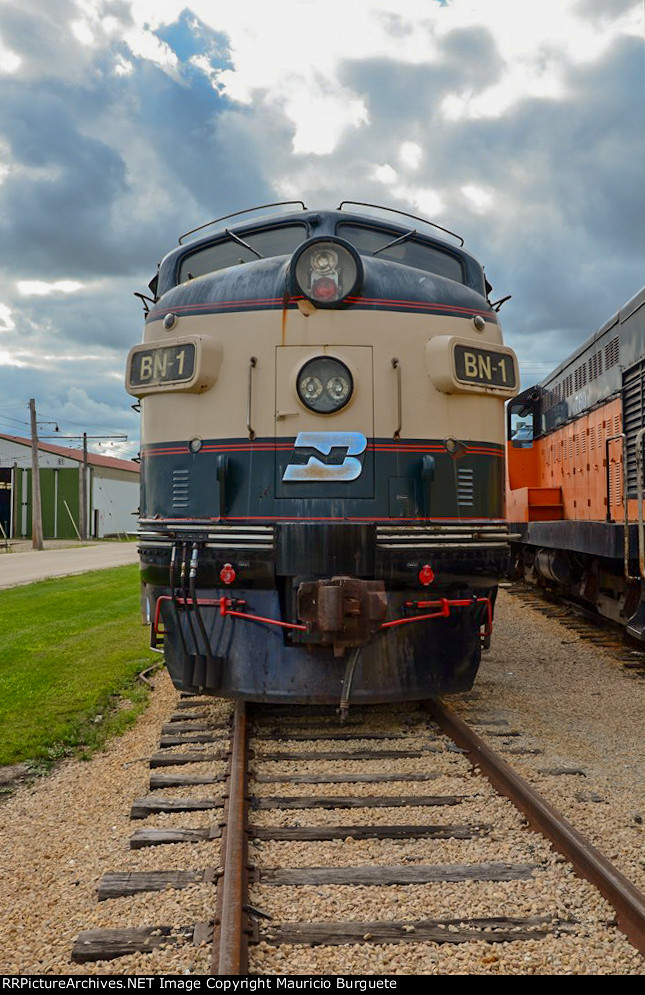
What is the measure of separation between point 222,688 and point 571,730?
102 inches

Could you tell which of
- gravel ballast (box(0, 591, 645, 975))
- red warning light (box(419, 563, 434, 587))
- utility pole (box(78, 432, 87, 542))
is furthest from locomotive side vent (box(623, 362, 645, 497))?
utility pole (box(78, 432, 87, 542))

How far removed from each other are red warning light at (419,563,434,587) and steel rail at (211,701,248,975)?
1.56 metres

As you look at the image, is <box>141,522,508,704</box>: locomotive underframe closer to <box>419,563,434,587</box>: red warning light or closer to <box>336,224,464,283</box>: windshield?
<box>419,563,434,587</box>: red warning light

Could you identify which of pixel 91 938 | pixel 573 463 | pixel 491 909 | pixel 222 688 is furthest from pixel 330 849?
pixel 573 463

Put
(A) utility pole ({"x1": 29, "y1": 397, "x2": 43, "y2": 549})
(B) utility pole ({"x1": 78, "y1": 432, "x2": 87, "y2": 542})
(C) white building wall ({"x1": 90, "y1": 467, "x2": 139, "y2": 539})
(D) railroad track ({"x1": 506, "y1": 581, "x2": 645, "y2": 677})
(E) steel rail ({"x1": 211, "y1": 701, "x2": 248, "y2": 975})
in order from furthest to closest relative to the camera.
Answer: (C) white building wall ({"x1": 90, "y1": 467, "x2": 139, "y2": 539}) < (B) utility pole ({"x1": 78, "y1": 432, "x2": 87, "y2": 542}) < (A) utility pole ({"x1": 29, "y1": 397, "x2": 43, "y2": 549}) < (D) railroad track ({"x1": 506, "y1": 581, "x2": 645, "y2": 677}) < (E) steel rail ({"x1": 211, "y1": 701, "x2": 248, "y2": 975})

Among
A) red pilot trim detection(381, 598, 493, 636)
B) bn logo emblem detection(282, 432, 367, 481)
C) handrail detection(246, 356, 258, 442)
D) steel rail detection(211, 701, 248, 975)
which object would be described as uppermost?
handrail detection(246, 356, 258, 442)

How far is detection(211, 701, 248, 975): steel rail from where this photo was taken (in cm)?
258

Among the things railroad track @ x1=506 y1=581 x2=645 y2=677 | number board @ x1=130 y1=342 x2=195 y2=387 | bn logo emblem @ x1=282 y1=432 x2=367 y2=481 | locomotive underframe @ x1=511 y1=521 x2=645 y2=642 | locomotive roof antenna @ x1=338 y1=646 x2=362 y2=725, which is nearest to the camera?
locomotive roof antenna @ x1=338 y1=646 x2=362 y2=725

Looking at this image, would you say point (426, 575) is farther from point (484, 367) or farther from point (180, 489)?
point (180, 489)

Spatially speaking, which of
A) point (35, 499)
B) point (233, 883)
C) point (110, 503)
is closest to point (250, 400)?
point (233, 883)

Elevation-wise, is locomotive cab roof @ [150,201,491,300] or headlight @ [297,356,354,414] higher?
locomotive cab roof @ [150,201,491,300]

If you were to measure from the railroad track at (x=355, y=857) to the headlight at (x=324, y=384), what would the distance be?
7.29 ft

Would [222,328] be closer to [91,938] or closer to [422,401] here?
[422,401]

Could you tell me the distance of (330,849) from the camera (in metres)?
3.55
